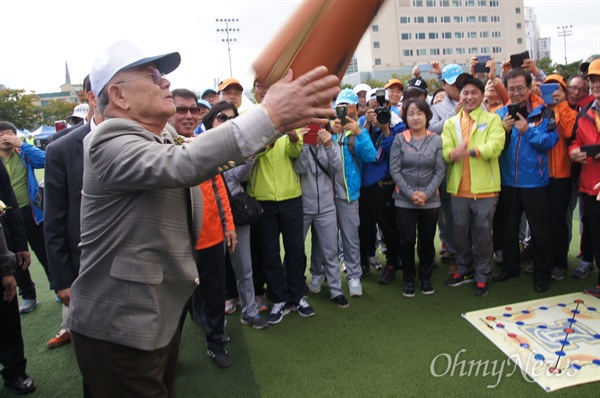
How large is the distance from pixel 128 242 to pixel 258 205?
→ 7.38 feet

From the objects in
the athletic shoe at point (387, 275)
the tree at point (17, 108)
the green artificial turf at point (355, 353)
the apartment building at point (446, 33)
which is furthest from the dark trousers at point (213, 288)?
the apartment building at point (446, 33)

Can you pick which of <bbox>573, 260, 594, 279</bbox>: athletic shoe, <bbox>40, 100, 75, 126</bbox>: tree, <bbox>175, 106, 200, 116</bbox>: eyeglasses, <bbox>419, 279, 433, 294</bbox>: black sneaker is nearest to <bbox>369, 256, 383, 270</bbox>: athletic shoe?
<bbox>419, 279, 433, 294</bbox>: black sneaker

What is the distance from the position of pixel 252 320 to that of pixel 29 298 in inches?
108

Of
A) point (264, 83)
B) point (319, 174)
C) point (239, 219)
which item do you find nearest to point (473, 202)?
point (319, 174)

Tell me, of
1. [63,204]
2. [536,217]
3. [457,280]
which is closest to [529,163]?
[536,217]

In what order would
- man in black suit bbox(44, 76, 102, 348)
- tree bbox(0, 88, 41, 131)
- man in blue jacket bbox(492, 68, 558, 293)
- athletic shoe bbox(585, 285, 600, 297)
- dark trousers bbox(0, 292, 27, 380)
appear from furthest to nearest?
tree bbox(0, 88, 41, 131) < man in blue jacket bbox(492, 68, 558, 293) < athletic shoe bbox(585, 285, 600, 297) < dark trousers bbox(0, 292, 27, 380) < man in black suit bbox(44, 76, 102, 348)

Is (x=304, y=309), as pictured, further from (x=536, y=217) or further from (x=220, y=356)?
(x=536, y=217)

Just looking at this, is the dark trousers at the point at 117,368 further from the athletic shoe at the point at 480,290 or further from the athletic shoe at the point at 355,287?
the athletic shoe at the point at 480,290

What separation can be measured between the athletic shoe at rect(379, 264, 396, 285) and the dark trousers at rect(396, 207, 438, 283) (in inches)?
12.9

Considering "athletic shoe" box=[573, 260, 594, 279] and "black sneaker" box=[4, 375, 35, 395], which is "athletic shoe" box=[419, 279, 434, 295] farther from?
"black sneaker" box=[4, 375, 35, 395]

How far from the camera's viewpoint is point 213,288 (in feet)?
10.5

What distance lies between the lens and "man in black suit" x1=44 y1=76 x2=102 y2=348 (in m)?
2.43

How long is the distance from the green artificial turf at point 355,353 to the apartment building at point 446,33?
63.7m

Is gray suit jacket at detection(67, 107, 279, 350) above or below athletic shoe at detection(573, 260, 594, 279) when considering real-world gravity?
above
